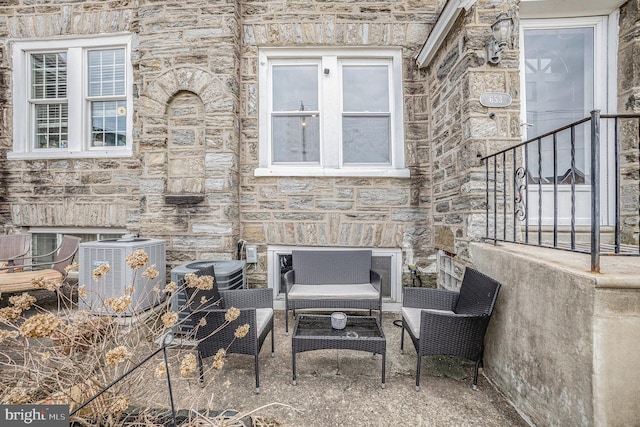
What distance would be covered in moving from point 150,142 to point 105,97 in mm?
1359

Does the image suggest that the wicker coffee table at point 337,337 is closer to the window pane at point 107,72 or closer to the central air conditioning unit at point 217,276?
the central air conditioning unit at point 217,276

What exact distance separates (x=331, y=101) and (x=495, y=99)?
80.7 inches

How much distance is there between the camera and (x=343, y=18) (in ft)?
13.3

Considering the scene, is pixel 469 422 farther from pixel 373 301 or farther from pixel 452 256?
pixel 452 256

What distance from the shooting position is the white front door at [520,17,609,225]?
3.22 metres

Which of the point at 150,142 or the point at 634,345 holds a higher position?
the point at 150,142

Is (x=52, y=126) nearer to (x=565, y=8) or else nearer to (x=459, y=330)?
(x=459, y=330)

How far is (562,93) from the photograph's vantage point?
11.0 feet

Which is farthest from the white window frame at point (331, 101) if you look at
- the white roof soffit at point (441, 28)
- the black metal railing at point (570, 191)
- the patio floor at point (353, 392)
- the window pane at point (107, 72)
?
the patio floor at point (353, 392)

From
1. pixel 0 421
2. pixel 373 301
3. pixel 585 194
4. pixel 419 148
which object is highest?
pixel 419 148

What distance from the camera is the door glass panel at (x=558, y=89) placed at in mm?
3293

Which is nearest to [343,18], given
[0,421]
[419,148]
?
[419,148]

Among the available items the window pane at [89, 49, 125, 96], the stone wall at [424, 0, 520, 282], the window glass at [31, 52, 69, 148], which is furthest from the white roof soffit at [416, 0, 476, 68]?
the window glass at [31, 52, 69, 148]

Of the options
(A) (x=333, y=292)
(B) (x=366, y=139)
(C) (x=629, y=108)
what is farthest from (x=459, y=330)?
(C) (x=629, y=108)
